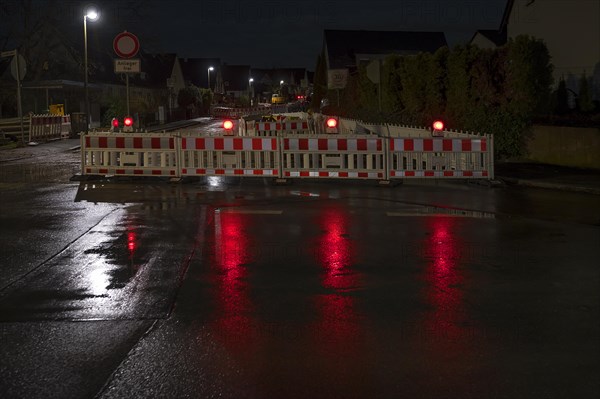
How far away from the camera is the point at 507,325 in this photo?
6465 millimetres

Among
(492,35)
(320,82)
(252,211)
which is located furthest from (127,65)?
(320,82)

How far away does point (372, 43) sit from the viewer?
313ft

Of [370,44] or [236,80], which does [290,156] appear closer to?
[370,44]

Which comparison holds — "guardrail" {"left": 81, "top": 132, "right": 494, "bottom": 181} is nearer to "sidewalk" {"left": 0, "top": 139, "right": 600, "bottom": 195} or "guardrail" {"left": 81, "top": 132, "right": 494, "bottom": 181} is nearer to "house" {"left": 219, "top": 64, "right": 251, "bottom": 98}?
"sidewalk" {"left": 0, "top": 139, "right": 600, "bottom": 195}

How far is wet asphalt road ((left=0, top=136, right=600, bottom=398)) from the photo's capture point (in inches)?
207

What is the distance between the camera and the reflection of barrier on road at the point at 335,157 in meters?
17.4

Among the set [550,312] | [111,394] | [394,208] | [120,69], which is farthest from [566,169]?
[111,394]

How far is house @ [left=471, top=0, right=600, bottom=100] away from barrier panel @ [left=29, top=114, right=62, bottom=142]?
21.3 meters

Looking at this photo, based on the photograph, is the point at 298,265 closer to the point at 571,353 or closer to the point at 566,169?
the point at 571,353

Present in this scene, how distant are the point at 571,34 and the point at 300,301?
2753 centimetres

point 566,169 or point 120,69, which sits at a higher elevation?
point 120,69

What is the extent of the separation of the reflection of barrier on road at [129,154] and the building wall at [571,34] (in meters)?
17.2

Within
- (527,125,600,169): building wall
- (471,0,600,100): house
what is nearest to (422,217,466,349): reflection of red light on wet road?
(527,125,600,169): building wall

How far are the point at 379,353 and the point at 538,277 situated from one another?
3.16 metres
